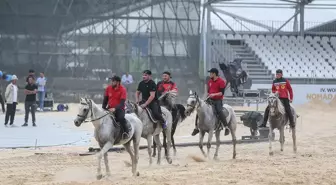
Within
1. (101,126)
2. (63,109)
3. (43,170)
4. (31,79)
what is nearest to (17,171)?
(43,170)

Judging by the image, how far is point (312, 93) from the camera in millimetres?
40406

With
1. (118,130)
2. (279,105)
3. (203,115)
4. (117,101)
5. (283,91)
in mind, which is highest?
(283,91)

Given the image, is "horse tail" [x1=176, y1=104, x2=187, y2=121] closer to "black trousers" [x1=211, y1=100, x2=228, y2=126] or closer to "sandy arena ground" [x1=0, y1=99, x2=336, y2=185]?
"black trousers" [x1=211, y1=100, x2=228, y2=126]

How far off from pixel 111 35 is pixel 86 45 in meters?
1.70

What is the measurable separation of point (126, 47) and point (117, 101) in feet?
100

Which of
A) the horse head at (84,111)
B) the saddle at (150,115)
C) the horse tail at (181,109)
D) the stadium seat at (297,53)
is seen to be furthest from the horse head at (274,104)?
the stadium seat at (297,53)

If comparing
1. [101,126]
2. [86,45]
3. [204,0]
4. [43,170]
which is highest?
[204,0]

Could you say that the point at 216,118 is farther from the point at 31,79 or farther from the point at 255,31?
the point at 255,31

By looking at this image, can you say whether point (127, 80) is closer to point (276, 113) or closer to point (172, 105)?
point (276, 113)

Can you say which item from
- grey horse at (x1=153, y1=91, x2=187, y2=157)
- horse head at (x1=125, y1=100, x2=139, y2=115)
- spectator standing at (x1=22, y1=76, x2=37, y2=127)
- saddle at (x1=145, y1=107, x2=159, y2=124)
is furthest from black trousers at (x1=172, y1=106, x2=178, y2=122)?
spectator standing at (x1=22, y1=76, x2=37, y2=127)

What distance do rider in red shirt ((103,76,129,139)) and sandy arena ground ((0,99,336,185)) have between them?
105 centimetres

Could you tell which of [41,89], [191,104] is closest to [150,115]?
[191,104]

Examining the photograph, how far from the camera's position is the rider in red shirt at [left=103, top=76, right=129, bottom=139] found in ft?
42.1

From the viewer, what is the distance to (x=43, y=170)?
44.9ft
